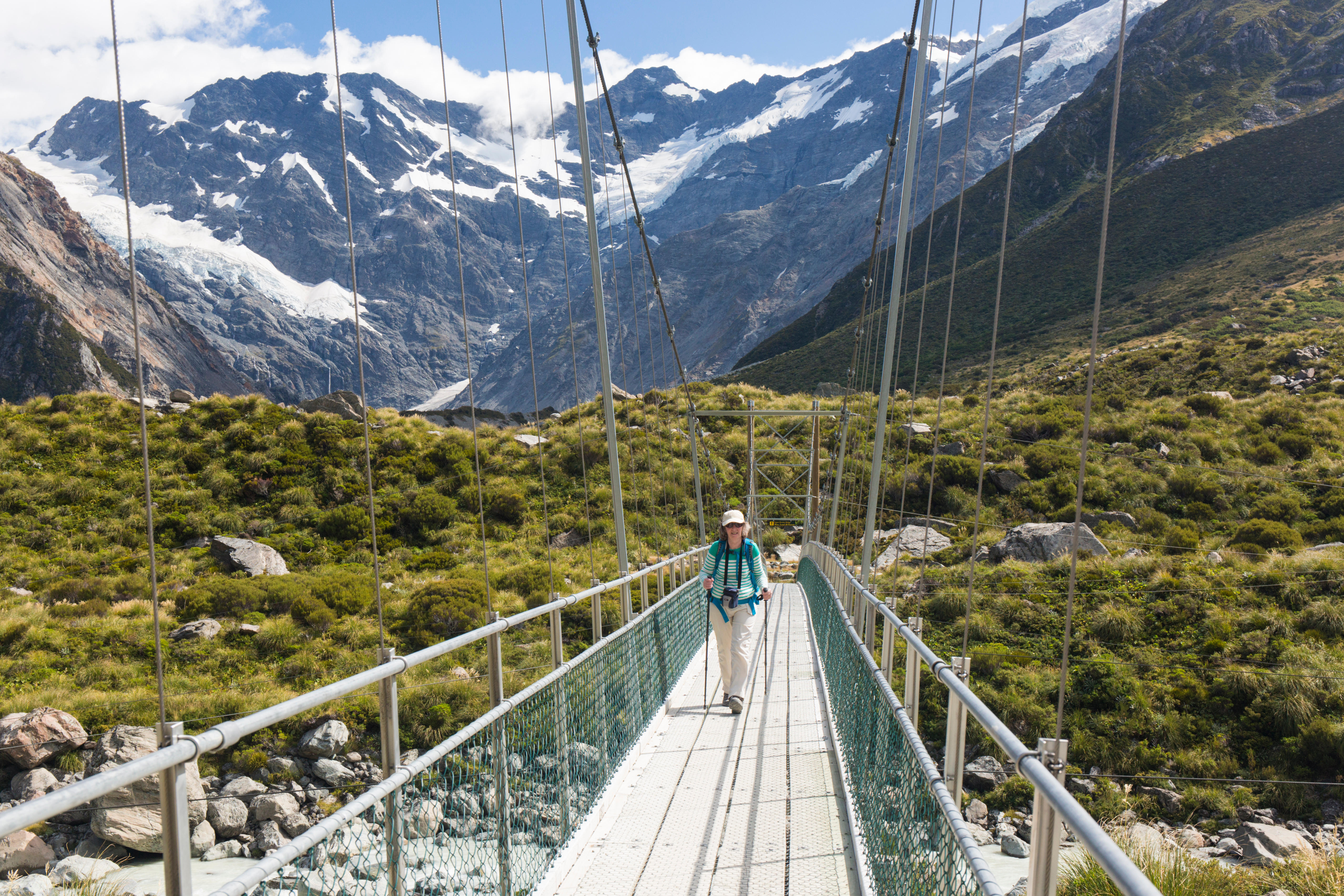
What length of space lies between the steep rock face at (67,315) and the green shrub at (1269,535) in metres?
75.5

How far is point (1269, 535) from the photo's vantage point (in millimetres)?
18719

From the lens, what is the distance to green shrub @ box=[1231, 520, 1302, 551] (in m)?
18.4

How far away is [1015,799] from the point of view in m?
11.0

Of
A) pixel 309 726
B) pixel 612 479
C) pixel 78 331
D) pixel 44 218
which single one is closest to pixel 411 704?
pixel 309 726

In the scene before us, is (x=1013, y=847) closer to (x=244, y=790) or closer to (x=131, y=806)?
(x=244, y=790)

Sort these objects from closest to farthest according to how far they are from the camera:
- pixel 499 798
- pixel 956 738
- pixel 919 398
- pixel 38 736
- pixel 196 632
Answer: pixel 956 738
pixel 499 798
pixel 38 736
pixel 196 632
pixel 919 398

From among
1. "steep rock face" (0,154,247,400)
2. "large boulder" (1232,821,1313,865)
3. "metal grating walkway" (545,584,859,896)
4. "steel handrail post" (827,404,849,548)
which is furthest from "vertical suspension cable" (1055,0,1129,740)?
"steep rock face" (0,154,247,400)

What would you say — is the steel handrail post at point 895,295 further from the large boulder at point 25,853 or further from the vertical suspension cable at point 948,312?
the large boulder at point 25,853

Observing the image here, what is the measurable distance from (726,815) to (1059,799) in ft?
9.70

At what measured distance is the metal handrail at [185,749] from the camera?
3.66ft

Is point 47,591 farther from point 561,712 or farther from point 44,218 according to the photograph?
point 44,218

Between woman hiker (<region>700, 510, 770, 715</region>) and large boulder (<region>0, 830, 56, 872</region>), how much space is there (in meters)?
8.21

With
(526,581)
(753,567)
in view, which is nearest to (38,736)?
(526,581)

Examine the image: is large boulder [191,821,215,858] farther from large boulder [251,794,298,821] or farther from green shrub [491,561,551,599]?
green shrub [491,561,551,599]
